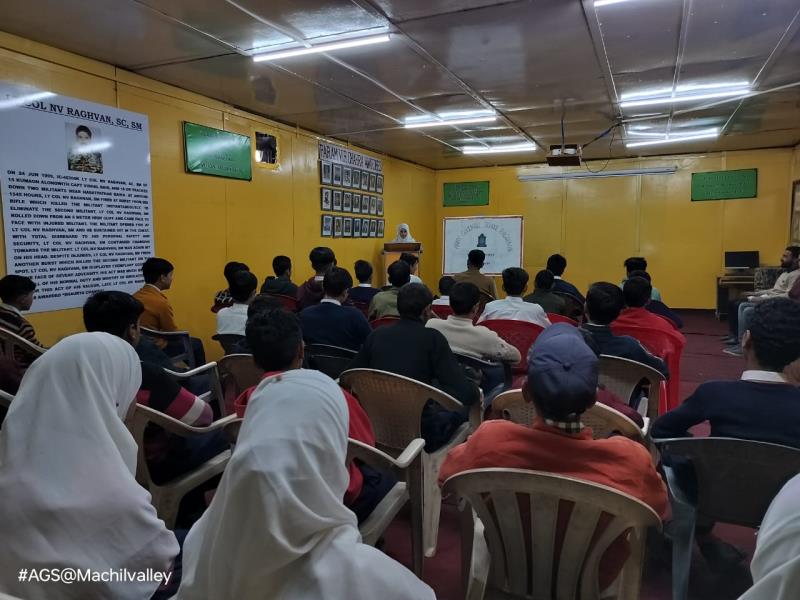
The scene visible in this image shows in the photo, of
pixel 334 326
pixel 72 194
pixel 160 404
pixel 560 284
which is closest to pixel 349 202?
pixel 560 284

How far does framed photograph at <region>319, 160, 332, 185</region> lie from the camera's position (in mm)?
7184

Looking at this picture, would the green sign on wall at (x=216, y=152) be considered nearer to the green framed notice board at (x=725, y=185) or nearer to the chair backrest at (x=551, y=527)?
the chair backrest at (x=551, y=527)

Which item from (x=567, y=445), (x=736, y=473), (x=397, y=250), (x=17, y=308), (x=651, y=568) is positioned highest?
(x=397, y=250)

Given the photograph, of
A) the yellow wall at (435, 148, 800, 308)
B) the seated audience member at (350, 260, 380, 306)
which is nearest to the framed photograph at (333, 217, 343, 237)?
the seated audience member at (350, 260, 380, 306)

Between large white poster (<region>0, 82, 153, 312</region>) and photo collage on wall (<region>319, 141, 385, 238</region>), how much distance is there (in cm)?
284

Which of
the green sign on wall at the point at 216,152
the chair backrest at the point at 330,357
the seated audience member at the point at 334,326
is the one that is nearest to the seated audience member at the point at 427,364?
the chair backrest at the point at 330,357

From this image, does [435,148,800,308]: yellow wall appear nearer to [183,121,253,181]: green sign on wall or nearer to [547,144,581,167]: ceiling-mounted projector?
[547,144,581,167]: ceiling-mounted projector

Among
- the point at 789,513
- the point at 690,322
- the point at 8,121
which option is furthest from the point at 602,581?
the point at 690,322

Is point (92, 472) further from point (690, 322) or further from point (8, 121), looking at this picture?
point (690, 322)

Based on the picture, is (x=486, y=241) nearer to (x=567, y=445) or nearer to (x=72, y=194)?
(x=72, y=194)

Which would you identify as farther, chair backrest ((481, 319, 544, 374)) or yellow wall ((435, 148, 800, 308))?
yellow wall ((435, 148, 800, 308))

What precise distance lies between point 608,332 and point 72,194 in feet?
12.8

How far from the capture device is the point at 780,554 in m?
0.77

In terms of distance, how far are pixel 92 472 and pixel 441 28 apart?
3315 millimetres
